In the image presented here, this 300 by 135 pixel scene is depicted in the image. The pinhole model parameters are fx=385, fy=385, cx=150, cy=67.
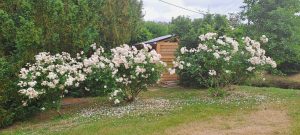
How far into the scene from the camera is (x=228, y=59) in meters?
11.2

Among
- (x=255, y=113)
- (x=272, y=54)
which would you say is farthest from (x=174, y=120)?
(x=272, y=54)

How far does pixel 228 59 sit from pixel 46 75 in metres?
5.14

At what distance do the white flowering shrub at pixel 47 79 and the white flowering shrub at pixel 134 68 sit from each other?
1128mm


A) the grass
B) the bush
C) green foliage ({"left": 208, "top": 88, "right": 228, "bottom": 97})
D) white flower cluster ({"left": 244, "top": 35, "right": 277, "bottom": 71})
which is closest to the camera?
the bush

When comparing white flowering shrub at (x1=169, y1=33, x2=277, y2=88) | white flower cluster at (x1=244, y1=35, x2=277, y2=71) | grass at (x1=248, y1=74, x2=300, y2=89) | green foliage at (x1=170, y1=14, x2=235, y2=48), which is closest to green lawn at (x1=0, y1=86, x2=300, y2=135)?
white flowering shrub at (x1=169, y1=33, x2=277, y2=88)

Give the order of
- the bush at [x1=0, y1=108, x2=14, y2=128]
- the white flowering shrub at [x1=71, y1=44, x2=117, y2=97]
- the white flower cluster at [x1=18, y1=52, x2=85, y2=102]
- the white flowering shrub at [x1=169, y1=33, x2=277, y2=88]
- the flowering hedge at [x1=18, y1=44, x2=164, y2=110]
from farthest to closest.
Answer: the white flowering shrub at [x1=169, y1=33, x2=277, y2=88] < the white flowering shrub at [x1=71, y1=44, x2=117, y2=97] < the bush at [x1=0, y1=108, x2=14, y2=128] < the flowering hedge at [x1=18, y1=44, x2=164, y2=110] < the white flower cluster at [x1=18, y1=52, x2=85, y2=102]

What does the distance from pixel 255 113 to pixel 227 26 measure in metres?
6.53

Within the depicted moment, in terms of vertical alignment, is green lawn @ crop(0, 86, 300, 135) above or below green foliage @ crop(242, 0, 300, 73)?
below

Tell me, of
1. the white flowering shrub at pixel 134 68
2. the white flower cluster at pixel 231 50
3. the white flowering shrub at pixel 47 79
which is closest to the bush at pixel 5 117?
the white flowering shrub at pixel 47 79

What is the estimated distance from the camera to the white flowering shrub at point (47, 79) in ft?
32.3

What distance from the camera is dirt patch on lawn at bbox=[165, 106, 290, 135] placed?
775 centimetres

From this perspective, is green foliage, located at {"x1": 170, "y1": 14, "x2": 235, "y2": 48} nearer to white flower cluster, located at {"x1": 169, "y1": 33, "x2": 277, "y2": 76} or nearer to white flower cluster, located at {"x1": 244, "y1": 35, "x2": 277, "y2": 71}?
white flower cluster, located at {"x1": 169, "y1": 33, "x2": 277, "y2": 76}

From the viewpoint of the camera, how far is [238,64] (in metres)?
11.5

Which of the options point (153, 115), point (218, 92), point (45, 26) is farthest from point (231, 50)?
point (45, 26)
